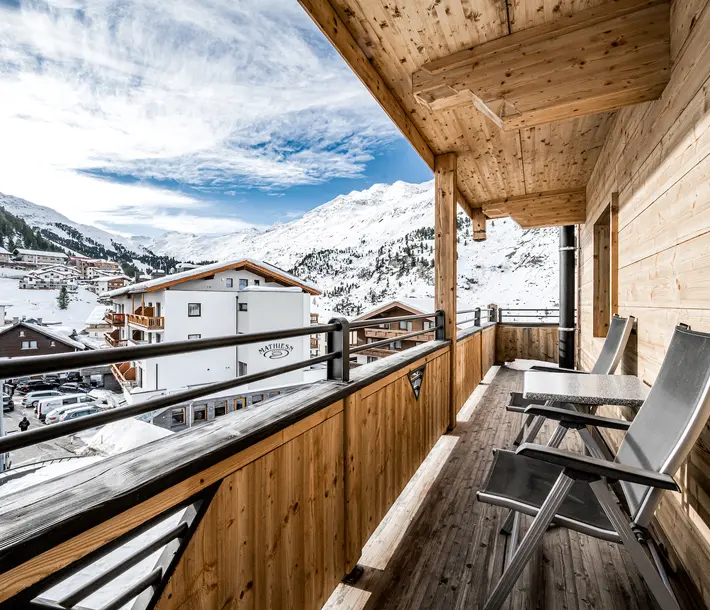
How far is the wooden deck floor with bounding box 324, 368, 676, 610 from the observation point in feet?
4.85

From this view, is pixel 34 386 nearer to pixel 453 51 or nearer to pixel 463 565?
pixel 463 565

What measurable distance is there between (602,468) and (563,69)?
6.22 ft

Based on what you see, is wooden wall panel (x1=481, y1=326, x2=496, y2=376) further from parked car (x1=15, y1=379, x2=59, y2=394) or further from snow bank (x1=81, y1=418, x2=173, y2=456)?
parked car (x1=15, y1=379, x2=59, y2=394)

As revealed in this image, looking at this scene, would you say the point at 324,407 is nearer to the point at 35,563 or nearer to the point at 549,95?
the point at 35,563

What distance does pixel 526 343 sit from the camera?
23.1ft

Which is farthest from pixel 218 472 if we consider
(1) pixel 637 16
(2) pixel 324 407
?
(1) pixel 637 16

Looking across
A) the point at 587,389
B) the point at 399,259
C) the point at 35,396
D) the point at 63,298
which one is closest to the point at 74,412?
the point at 35,396

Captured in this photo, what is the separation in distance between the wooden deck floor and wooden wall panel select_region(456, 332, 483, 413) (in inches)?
60.0

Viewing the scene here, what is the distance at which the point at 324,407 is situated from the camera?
134 centimetres

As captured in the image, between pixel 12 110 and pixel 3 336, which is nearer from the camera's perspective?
pixel 3 336

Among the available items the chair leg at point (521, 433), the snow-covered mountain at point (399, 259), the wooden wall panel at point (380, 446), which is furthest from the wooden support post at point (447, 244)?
the snow-covered mountain at point (399, 259)

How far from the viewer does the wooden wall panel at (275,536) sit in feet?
2.84

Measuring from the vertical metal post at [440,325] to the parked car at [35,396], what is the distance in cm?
343

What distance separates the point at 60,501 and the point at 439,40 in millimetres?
2400
